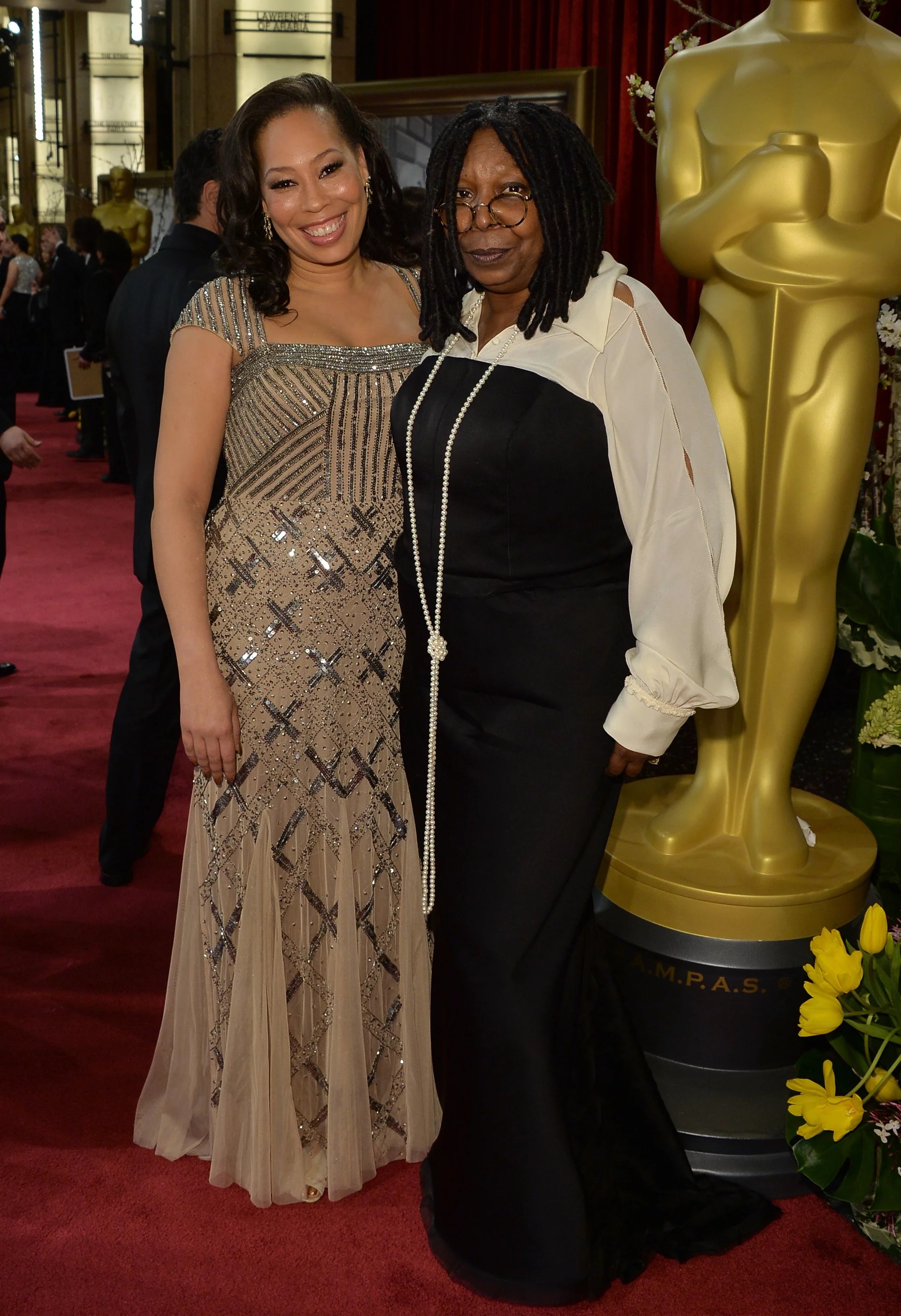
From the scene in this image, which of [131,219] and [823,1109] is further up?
[131,219]

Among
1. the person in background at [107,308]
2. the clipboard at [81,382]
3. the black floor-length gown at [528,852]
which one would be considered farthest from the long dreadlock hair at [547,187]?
the person in background at [107,308]

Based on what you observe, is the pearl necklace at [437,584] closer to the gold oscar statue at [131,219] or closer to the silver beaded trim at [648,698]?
the silver beaded trim at [648,698]

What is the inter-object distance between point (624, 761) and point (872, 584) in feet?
4.62

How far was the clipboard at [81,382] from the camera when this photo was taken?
22.7ft

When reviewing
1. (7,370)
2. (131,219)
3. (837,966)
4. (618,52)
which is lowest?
(837,966)

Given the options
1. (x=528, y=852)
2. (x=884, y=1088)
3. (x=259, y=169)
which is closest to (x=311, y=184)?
(x=259, y=169)

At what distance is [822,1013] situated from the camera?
1870mm

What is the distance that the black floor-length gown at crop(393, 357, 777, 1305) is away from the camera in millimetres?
1755

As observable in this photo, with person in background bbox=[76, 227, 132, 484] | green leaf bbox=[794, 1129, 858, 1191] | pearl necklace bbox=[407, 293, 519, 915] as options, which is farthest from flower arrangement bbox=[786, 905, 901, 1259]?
person in background bbox=[76, 227, 132, 484]

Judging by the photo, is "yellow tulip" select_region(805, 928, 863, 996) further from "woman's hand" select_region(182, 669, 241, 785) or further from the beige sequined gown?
"woman's hand" select_region(182, 669, 241, 785)

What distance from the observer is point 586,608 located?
5.88 feet

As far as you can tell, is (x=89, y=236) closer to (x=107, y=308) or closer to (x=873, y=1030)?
(x=107, y=308)

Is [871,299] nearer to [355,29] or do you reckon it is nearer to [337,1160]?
[337,1160]

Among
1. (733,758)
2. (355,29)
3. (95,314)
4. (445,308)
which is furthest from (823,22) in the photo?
(95,314)
